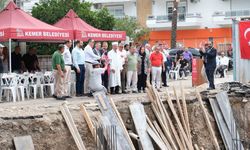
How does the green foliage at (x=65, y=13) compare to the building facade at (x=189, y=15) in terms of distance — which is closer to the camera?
the green foliage at (x=65, y=13)

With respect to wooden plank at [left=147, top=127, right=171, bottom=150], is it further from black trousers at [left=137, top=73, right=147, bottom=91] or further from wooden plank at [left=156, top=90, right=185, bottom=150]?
black trousers at [left=137, top=73, right=147, bottom=91]

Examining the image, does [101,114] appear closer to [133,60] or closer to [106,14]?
[133,60]

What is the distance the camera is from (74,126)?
10688mm

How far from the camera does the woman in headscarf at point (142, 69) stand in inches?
744

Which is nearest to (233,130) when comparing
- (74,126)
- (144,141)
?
(144,141)

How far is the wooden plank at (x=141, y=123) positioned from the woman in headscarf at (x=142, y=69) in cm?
666

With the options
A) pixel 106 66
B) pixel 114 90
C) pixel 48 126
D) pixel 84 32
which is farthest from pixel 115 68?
Answer: pixel 48 126

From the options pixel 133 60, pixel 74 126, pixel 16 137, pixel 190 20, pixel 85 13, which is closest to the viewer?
pixel 16 137

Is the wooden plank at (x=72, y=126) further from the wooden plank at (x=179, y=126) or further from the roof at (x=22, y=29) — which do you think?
the roof at (x=22, y=29)

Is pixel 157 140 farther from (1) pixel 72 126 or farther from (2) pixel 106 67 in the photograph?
(2) pixel 106 67

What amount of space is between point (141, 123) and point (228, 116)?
278cm

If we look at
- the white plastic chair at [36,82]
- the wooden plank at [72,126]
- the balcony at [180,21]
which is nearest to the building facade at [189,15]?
the balcony at [180,21]

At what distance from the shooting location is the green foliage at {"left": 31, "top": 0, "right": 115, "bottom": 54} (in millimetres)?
30531

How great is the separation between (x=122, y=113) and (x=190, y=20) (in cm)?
4143
